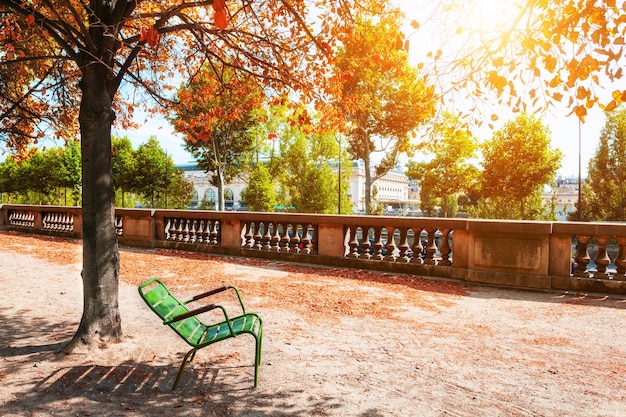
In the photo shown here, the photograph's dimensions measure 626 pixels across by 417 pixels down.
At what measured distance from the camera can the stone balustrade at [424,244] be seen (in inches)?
326

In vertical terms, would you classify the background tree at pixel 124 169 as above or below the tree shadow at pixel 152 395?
above

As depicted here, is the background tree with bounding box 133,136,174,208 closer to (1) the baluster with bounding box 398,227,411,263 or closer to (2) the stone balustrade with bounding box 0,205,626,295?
(2) the stone balustrade with bounding box 0,205,626,295

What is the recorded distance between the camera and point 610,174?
45.9m

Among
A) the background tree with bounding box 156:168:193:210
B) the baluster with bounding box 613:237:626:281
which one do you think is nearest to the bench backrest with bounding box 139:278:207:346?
the baluster with bounding box 613:237:626:281

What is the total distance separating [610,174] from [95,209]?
2071 inches

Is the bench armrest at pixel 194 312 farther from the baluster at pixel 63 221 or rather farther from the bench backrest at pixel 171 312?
the baluster at pixel 63 221

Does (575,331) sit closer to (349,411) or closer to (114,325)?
(349,411)

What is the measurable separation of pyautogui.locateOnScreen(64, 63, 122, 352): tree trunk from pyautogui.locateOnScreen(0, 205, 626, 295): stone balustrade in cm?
610

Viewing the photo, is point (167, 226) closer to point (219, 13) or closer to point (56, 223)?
point (56, 223)

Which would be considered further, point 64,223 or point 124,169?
point 124,169

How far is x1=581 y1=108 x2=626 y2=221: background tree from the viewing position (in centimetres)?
4425

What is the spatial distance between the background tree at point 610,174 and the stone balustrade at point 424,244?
4015cm

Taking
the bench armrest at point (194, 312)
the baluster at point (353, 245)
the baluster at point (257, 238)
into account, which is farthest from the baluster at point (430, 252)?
the bench armrest at point (194, 312)

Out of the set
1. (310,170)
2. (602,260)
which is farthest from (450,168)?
(602,260)
